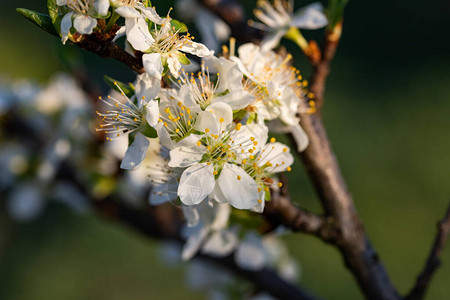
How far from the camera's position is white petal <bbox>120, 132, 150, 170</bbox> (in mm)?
748

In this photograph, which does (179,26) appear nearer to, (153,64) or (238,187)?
(153,64)

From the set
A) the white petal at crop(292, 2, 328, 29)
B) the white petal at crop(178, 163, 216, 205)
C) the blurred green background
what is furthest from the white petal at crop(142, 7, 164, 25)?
the blurred green background

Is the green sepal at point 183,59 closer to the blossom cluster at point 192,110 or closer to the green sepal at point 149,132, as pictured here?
the blossom cluster at point 192,110

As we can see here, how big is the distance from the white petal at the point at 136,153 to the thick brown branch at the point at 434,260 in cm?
57

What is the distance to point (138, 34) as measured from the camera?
0.73 m

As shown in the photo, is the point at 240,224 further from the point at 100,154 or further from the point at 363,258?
the point at 100,154

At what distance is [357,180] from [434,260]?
8.24 feet

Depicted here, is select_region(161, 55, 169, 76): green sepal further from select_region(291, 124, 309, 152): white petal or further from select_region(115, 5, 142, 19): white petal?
select_region(291, 124, 309, 152): white petal

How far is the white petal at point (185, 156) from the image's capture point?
0.74 meters

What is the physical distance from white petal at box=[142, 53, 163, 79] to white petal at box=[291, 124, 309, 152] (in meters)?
0.30

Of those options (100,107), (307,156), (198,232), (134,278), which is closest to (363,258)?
(307,156)

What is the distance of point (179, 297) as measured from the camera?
288 cm

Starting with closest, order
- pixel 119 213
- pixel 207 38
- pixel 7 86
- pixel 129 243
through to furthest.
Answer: pixel 207 38 < pixel 119 213 < pixel 7 86 < pixel 129 243

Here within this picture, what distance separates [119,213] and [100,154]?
200 millimetres
